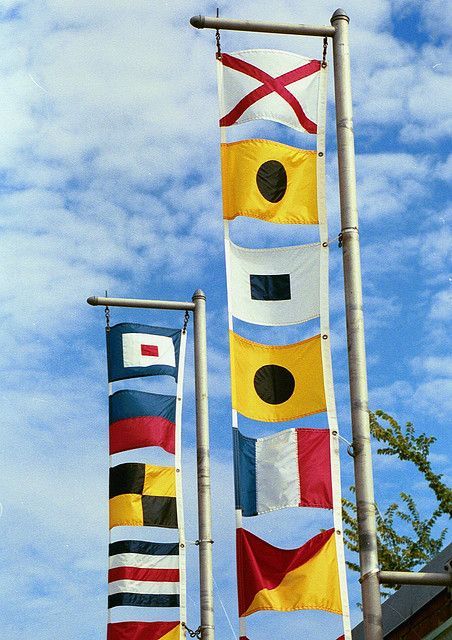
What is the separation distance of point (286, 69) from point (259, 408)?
3108mm

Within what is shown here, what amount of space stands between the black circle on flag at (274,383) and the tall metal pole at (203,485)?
6.85 m

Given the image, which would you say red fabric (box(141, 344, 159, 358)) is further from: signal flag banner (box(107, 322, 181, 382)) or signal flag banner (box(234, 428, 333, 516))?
signal flag banner (box(234, 428, 333, 516))

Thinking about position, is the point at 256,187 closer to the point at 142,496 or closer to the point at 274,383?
the point at 274,383

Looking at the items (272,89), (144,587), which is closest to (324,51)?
(272,89)

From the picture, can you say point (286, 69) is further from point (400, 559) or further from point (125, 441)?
point (400, 559)

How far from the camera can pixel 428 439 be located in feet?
84.4

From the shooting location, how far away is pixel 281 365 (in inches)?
391

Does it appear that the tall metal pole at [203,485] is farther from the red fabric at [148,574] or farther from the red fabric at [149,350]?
the red fabric at [149,350]

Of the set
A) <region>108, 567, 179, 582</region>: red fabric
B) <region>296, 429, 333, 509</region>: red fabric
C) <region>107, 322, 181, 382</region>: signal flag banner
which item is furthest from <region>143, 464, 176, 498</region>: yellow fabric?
<region>296, 429, 333, 509</region>: red fabric

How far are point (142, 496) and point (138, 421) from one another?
1.04 m

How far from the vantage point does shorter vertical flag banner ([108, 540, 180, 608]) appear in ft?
53.1

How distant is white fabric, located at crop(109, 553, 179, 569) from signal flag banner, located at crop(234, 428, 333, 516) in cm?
706

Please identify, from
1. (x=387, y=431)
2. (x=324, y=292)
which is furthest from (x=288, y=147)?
(x=387, y=431)

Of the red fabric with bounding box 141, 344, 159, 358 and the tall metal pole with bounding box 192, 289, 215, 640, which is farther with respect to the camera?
the red fabric with bounding box 141, 344, 159, 358
